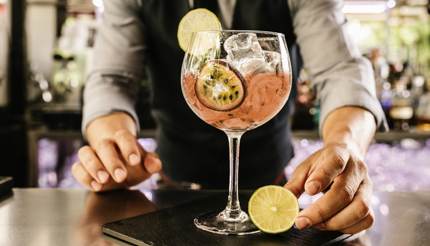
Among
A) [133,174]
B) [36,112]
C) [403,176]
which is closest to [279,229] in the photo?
[133,174]

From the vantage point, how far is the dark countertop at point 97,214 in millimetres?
892

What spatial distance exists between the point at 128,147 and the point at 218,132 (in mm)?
758

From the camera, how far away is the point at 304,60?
1667 mm

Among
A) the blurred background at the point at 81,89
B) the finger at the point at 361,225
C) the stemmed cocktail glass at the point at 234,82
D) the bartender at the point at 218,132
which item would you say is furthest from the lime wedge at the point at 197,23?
the blurred background at the point at 81,89

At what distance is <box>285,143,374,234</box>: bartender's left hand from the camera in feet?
2.88

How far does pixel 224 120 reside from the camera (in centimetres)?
95

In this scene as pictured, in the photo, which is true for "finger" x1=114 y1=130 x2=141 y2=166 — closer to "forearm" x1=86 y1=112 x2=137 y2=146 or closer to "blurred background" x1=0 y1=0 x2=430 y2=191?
"forearm" x1=86 y1=112 x2=137 y2=146

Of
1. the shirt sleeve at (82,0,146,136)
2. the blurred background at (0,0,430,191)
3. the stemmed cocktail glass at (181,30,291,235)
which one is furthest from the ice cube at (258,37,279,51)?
the blurred background at (0,0,430,191)

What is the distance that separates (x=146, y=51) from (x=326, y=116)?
744 mm

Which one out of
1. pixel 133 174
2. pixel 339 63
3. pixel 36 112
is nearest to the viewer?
→ pixel 133 174

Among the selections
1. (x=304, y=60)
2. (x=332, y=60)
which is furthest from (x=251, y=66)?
(x=304, y=60)

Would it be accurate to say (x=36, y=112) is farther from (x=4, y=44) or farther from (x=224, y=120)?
(x=224, y=120)

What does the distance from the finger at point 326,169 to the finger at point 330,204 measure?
14mm

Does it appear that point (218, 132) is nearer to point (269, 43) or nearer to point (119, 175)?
point (119, 175)
